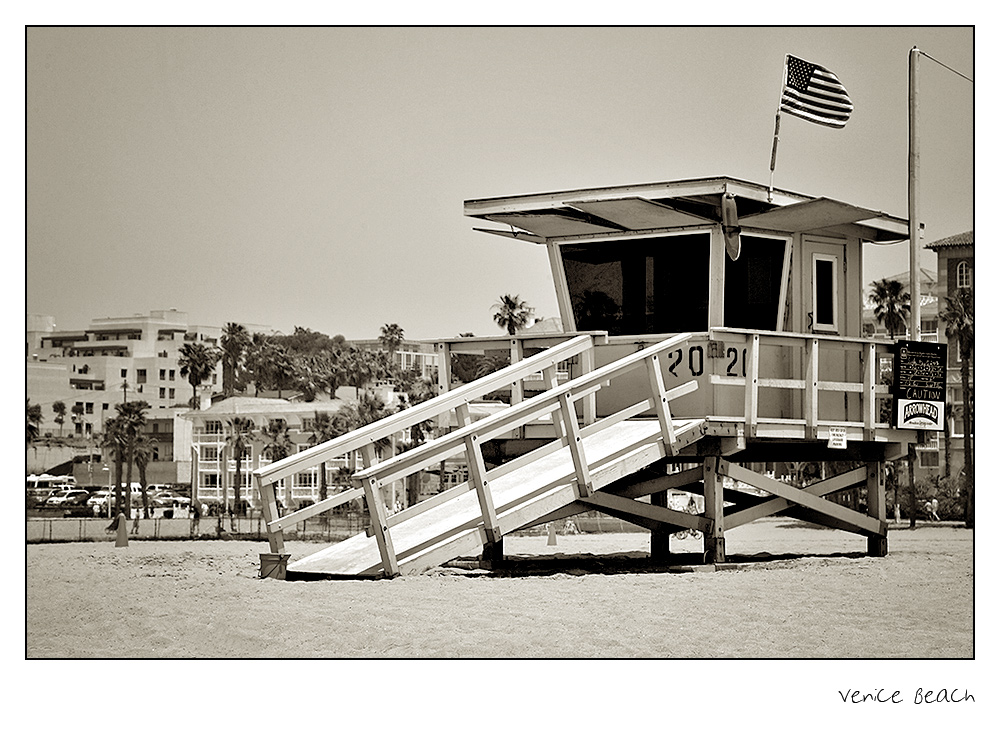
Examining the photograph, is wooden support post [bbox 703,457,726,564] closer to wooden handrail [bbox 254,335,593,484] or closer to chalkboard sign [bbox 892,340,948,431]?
wooden handrail [bbox 254,335,593,484]

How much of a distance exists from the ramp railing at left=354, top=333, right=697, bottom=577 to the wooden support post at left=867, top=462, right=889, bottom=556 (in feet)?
12.7

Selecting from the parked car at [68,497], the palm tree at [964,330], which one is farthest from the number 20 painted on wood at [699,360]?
the parked car at [68,497]

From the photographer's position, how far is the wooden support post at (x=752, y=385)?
14.0 m

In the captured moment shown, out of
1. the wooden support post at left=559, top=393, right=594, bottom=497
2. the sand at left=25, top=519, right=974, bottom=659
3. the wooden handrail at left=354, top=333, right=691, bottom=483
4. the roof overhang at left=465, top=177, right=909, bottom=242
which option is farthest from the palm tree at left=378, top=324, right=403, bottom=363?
the wooden support post at left=559, top=393, right=594, bottom=497

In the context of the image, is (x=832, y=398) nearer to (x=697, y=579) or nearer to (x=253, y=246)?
(x=697, y=579)

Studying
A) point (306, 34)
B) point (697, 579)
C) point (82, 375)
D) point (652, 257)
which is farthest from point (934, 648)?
point (82, 375)

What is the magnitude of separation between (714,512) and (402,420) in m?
3.95

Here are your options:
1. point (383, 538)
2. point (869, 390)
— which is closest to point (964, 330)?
point (869, 390)

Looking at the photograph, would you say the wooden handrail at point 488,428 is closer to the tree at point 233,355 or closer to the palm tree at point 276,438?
the palm tree at point 276,438

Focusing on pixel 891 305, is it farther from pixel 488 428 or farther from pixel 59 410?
pixel 488 428

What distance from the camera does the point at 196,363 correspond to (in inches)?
3263

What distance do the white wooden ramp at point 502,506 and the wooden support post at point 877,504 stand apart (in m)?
3.59

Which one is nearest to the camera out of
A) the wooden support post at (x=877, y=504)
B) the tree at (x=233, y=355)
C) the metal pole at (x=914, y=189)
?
the metal pole at (x=914, y=189)

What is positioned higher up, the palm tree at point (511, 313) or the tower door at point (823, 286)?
the palm tree at point (511, 313)
